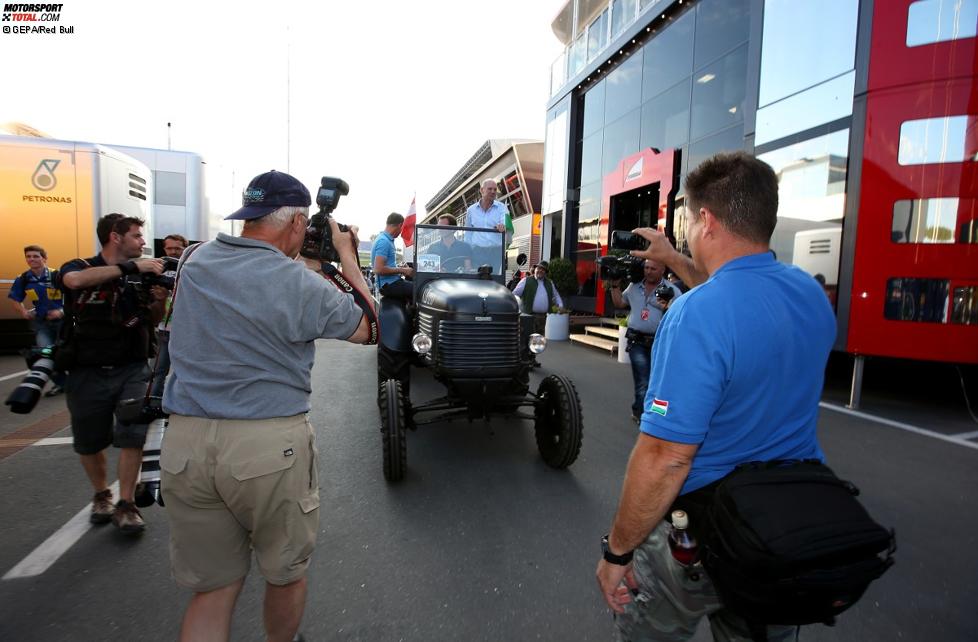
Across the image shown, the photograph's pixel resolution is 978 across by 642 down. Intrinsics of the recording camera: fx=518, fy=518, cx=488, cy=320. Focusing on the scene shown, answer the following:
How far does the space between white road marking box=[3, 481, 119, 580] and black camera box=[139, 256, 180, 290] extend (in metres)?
1.53

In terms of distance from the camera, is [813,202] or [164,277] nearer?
[164,277]

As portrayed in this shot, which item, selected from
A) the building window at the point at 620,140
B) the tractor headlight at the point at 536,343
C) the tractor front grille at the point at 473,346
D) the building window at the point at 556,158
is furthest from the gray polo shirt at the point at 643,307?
the building window at the point at 556,158

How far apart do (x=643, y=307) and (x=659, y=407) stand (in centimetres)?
468

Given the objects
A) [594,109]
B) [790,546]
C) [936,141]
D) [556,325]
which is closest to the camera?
[790,546]

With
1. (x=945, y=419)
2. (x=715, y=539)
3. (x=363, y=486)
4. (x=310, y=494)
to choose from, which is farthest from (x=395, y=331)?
(x=945, y=419)

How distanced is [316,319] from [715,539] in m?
1.29

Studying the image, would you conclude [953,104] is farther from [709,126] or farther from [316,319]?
[316,319]

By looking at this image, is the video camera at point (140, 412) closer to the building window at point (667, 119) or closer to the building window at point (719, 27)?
the building window at point (719, 27)

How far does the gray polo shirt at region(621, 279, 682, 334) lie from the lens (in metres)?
5.57

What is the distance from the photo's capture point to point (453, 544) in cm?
307

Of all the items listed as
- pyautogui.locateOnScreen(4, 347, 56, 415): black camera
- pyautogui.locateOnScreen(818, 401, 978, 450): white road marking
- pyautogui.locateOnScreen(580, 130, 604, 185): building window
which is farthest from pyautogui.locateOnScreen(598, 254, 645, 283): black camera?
pyautogui.locateOnScreen(580, 130, 604, 185): building window

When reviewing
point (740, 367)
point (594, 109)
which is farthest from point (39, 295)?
point (594, 109)

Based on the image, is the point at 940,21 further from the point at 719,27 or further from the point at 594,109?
the point at 594,109

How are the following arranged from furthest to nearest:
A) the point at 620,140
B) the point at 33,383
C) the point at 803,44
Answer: the point at 620,140
the point at 803,44
the point at 33,383
